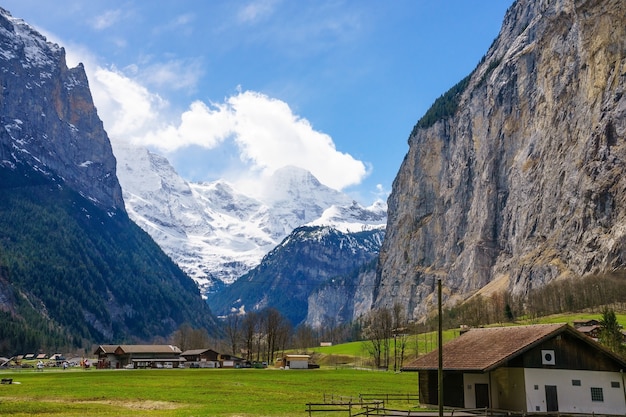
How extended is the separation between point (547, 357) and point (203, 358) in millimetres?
143087

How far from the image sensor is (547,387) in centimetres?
5184

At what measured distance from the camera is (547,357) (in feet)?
172

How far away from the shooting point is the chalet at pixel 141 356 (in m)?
176

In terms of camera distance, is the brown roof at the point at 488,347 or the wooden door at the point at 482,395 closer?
the brown roof at the point at 488,347

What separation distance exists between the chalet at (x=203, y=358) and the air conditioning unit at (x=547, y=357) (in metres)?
134

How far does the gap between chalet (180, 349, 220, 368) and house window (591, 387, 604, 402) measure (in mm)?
134632

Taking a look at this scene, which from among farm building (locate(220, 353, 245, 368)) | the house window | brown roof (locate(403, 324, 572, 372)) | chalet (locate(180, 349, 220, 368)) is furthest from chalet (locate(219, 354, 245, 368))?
the house window

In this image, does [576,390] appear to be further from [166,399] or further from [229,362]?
[229,362]

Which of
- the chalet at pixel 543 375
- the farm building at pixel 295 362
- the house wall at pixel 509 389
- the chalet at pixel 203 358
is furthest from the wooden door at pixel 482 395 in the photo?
the chalet at pixel 203 358

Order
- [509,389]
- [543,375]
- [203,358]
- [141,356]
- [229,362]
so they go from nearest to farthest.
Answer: [543,375] < [509,389] < [229,362] < [141,356] < [203,358]

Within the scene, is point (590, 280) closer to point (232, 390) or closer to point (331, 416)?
point (232, 390)

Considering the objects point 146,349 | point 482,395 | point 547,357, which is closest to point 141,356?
point 146,349

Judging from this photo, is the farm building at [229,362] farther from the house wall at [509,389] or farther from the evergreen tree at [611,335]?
the house wall at [509,389]

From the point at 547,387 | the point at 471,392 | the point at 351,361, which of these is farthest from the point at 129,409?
the point at 351,361
